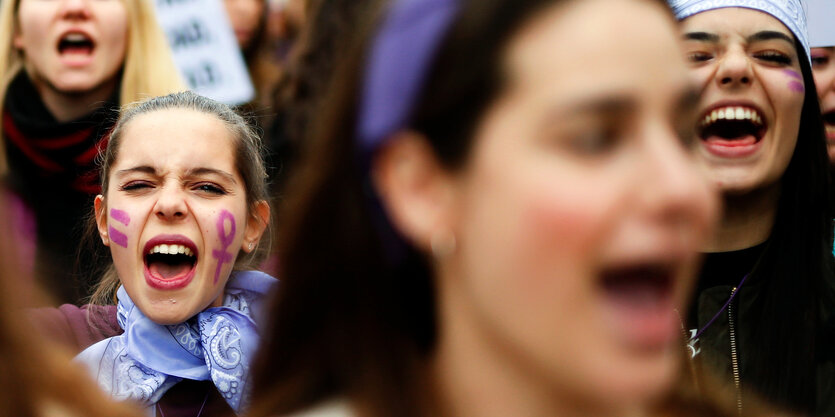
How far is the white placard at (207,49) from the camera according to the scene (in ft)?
14.7

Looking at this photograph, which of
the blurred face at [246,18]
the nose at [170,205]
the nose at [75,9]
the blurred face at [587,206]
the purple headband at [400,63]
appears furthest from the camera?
the blurred face at [246,18]

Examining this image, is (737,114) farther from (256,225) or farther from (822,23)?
(256,225)

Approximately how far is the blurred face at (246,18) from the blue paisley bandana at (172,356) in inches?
94.4

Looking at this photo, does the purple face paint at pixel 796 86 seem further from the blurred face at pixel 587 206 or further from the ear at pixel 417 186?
the ear at pixel 417 186

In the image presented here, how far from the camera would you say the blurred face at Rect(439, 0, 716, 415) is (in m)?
1.41

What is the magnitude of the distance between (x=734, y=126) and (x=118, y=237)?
5.20 feet

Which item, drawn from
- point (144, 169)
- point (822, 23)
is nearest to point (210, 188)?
point (144, 169)

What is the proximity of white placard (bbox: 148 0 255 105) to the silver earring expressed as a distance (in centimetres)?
299

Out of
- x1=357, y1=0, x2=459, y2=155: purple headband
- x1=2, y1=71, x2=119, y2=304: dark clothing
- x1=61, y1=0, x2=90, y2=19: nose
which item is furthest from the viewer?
x1=61, y1=0, x2=90, y2=19: nose

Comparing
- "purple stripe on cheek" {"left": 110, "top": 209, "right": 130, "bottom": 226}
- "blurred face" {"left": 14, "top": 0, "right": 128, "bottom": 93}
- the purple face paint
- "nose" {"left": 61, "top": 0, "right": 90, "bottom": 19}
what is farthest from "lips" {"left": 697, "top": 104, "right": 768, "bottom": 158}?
"nose" {"left": 61, "top": 0, "right": 90, "bottom": 19}

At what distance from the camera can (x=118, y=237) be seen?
2783 mm

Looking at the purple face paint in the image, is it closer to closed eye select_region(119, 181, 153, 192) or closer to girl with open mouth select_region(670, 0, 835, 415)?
girl with open mouth select_region(670, 0, 835, 415)

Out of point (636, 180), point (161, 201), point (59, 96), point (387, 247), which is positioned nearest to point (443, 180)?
point (387, 247)

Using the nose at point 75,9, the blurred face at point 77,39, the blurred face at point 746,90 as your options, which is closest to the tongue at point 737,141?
the blurred face at point 746,90
